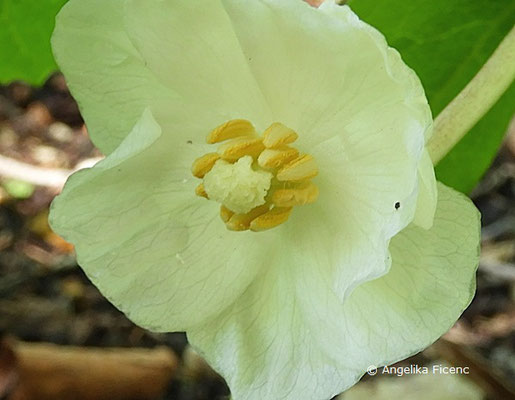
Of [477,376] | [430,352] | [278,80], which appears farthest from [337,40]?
[430,352]

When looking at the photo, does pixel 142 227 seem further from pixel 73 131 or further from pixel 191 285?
pixel 73 131

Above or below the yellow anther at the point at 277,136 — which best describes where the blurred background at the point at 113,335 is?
below

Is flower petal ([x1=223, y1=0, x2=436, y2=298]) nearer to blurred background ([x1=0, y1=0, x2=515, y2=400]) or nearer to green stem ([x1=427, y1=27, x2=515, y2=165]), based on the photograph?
green stem ([x1=427, y1=27, x2=515, y2=165])

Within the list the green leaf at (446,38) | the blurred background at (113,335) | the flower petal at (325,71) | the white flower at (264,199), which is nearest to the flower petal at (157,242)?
the white flower at (264,199)

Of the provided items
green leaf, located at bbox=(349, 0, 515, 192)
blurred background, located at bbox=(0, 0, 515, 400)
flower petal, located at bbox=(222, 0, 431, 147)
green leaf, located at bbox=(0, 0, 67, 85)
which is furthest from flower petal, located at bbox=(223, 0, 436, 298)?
blurred background, located at bbox=(0, 0, 515, 400)

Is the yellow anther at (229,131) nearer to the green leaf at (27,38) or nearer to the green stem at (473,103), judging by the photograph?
the green stem at (473,103)

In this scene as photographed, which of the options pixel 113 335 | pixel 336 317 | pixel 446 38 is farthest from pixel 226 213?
pixel 113 335

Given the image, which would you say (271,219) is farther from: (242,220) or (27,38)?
(27,38)
